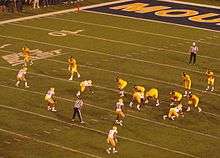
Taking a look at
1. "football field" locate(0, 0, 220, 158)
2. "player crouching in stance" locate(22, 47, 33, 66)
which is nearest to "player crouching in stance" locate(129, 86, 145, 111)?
"football field" locate(0, 0, 220, 158)

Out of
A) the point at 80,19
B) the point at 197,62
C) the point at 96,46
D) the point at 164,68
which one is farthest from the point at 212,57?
the point at 80,19

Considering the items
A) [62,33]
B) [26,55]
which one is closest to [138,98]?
[26,55]

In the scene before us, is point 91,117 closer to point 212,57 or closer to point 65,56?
point 65,56

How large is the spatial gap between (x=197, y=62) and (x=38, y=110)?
10956 mm

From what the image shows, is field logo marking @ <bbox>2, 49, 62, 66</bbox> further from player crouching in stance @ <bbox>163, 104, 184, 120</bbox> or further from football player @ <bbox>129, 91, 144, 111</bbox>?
player crouching in stance @ <bbox>163, 104, 184, 120</bbox>

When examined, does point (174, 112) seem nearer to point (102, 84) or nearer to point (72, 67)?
point (102, 84)

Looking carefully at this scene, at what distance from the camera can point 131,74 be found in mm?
32188

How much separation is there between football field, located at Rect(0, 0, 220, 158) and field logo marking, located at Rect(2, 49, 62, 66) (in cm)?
5

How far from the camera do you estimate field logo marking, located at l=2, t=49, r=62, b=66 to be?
33516mm

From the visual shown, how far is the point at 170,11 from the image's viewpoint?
153ft

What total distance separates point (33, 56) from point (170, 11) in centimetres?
1460

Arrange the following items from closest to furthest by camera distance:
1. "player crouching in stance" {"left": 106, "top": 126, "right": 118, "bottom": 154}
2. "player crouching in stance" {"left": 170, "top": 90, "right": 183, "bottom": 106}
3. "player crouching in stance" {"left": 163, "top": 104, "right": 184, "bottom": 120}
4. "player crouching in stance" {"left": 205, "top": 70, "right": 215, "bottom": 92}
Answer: "player crouching in stance" {"left": 106, "top": 126, "right": 118, "bottom": 154} → "player crouching in stance" {"left": 163, "top": 104, "right": 184, "bottom": 120} → "player crouching in stance" {"left": 170, "top": 90, "right": 183, "bottom": 106} → "player crouching in stance" {"left": 205, "top": 70, "right": 215, "bottom": 92}

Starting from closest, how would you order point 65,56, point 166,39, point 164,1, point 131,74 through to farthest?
point 131,74, point 65,56, point 166,39, point 164,1

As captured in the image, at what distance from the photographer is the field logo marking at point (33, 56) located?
33.5 meters
